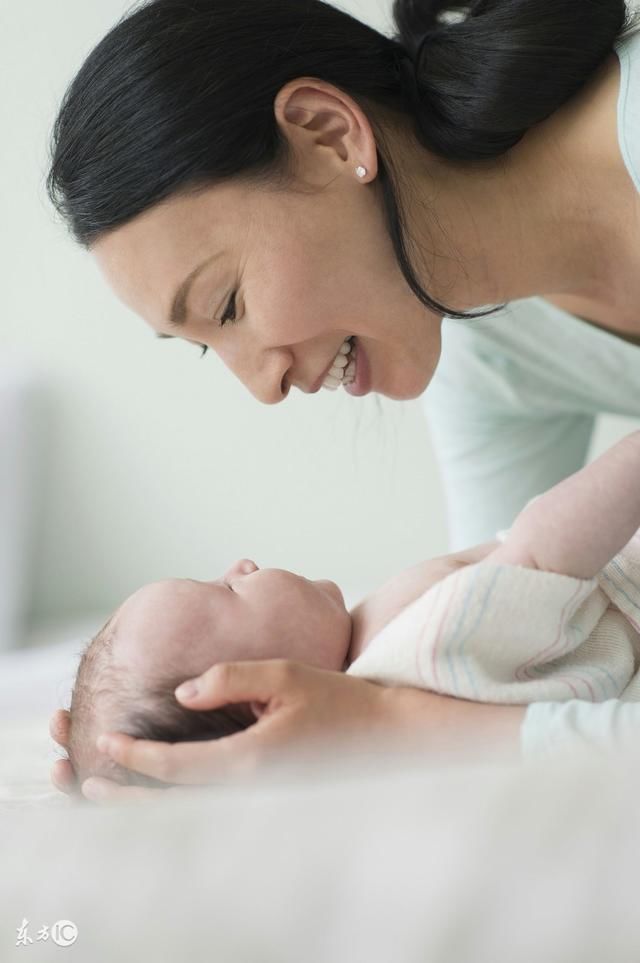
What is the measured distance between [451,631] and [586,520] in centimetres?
15

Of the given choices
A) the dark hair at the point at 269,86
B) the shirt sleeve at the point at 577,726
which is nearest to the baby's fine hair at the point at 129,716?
the shirt sleeve at the point at 577,726

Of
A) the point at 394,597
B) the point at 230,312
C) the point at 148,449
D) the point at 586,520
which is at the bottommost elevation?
the point at 148,449

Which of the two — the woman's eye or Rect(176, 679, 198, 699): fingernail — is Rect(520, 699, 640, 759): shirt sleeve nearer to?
Rect(176, 679, 198, 699): fingernail

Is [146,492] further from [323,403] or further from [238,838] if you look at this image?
[238,838]

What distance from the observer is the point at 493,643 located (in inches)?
37.2

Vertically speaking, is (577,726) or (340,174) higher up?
(340,174)

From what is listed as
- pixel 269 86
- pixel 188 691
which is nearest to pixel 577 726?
pixel 188 691

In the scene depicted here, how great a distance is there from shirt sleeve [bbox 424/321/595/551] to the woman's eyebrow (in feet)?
2.30

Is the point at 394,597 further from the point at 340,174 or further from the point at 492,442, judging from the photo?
the point at 492,442

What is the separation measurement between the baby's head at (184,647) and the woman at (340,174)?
0.24ft

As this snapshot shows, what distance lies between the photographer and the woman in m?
1.10

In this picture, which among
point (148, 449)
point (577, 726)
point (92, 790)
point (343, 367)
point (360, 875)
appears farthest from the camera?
point (148, 449)

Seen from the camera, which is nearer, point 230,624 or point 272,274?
point 230,624

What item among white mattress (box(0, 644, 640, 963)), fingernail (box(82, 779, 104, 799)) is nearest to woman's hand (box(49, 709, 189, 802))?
fingernail (box(82, 779, 104, 799))
